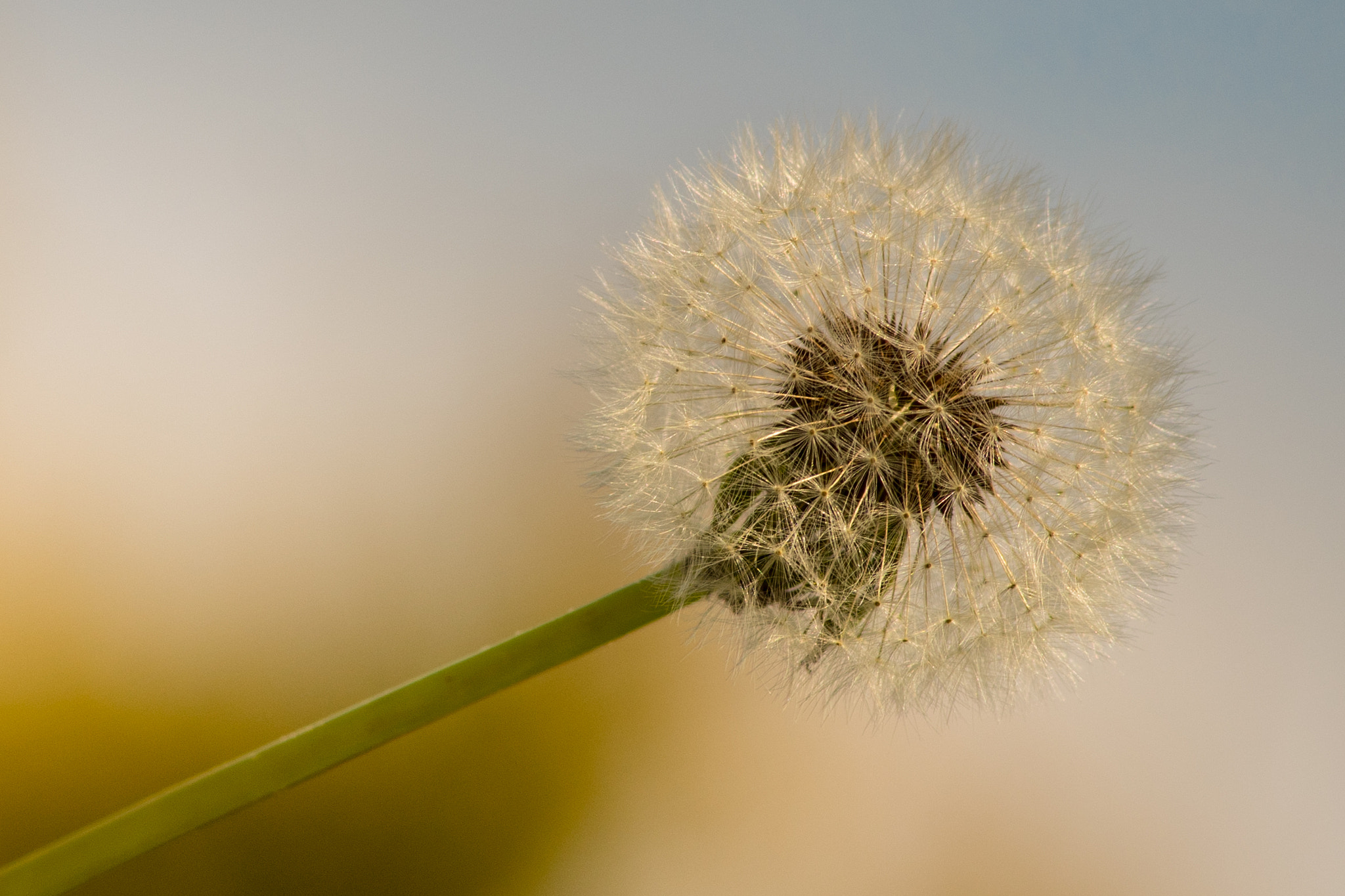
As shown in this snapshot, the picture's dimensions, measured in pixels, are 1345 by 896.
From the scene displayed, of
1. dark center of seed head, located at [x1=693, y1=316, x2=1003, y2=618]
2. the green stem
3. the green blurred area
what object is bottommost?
the green blurred area

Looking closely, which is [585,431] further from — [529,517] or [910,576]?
[529,517]

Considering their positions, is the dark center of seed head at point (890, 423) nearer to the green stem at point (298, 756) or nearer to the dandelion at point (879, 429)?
the dandelion at point (879, 429)

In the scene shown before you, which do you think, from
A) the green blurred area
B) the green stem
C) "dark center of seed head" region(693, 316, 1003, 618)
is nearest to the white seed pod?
"dark center of seed head" region(693, 316, 1003, 618)

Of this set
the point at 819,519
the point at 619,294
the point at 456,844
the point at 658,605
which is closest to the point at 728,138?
the point at 619,294

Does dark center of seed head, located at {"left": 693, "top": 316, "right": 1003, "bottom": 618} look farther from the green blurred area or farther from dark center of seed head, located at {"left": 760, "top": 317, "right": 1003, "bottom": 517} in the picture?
the green blurred area

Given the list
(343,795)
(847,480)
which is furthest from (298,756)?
(343,795)

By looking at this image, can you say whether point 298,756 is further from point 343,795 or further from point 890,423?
point 343,795
